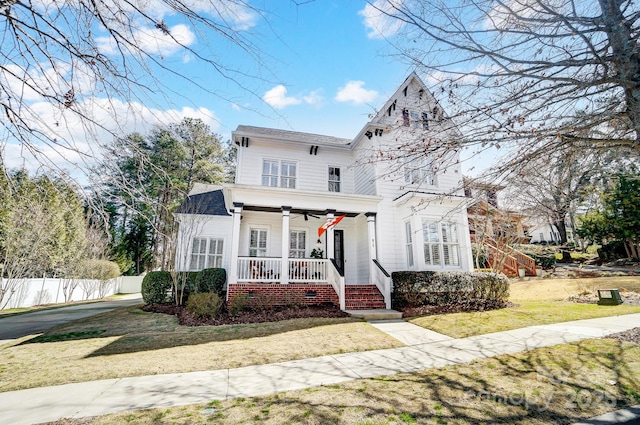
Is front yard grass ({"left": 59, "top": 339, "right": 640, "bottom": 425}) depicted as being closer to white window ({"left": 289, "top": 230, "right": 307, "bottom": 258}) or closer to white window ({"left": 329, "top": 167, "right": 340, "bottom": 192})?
white window ({"left": 289, "top": 230, "right": 307, "bottom": 258})

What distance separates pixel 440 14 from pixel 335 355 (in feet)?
18.6

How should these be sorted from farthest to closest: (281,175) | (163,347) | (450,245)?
(281,175), (450,245), (163,347)

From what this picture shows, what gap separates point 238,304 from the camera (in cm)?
911

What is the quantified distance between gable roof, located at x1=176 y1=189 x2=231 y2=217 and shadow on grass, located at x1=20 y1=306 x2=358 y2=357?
19.1 ft

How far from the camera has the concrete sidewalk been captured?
3340 millimetres

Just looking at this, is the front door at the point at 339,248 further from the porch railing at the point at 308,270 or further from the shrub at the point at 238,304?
the shrub at the point at 238,304

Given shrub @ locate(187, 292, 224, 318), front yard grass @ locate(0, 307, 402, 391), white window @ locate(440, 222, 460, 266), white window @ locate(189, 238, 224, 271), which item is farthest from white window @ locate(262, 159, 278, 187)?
white window @ locate(440, 222, 460, 266)

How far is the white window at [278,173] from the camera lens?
1281cm

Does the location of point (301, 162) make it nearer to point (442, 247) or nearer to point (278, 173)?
point (278, 173)

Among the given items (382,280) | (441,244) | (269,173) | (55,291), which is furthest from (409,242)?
(55,291)

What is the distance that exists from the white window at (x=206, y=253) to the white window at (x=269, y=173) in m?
4.55

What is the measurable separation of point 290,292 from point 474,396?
7.34m

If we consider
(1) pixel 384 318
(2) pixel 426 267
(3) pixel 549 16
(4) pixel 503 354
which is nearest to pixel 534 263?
(2) pixel 426 267

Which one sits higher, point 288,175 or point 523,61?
point 288,175
